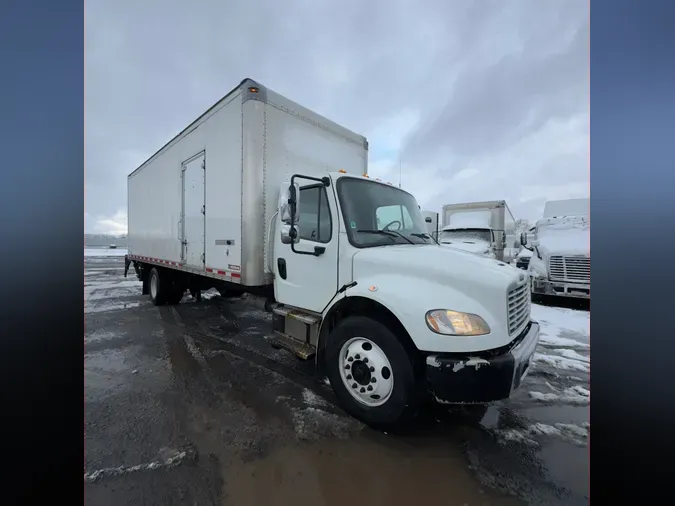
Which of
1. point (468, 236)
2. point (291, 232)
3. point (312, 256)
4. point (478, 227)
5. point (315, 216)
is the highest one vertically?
point (478, 227)

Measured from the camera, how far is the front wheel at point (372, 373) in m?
2.61

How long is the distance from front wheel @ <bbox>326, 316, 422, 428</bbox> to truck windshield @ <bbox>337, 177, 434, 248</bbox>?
96cm

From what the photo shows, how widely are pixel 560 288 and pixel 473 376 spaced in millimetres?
7862

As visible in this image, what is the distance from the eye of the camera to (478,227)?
499 inches

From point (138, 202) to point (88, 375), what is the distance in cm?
656

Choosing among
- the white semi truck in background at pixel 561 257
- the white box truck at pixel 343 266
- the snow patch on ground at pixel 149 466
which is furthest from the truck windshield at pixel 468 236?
the snow patch on ground at pixel 149 466

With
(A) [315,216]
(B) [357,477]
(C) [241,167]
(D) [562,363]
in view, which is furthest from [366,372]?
(D) [562,363]

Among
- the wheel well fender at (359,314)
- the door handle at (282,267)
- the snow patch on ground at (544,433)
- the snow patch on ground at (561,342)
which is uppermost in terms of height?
the door handle at (282,267)

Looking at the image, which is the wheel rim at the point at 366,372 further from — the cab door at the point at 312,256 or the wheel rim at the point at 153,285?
the wheel rim at the point at 153,285

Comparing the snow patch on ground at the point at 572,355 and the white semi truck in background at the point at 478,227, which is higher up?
the white semi truck in background at the point at 478,227

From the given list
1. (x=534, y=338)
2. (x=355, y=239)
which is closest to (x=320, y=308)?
(x=355, y=239)

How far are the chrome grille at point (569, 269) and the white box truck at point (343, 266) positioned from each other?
20.6ft

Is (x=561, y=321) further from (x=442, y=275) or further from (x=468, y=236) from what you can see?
(x=442, y=275)
